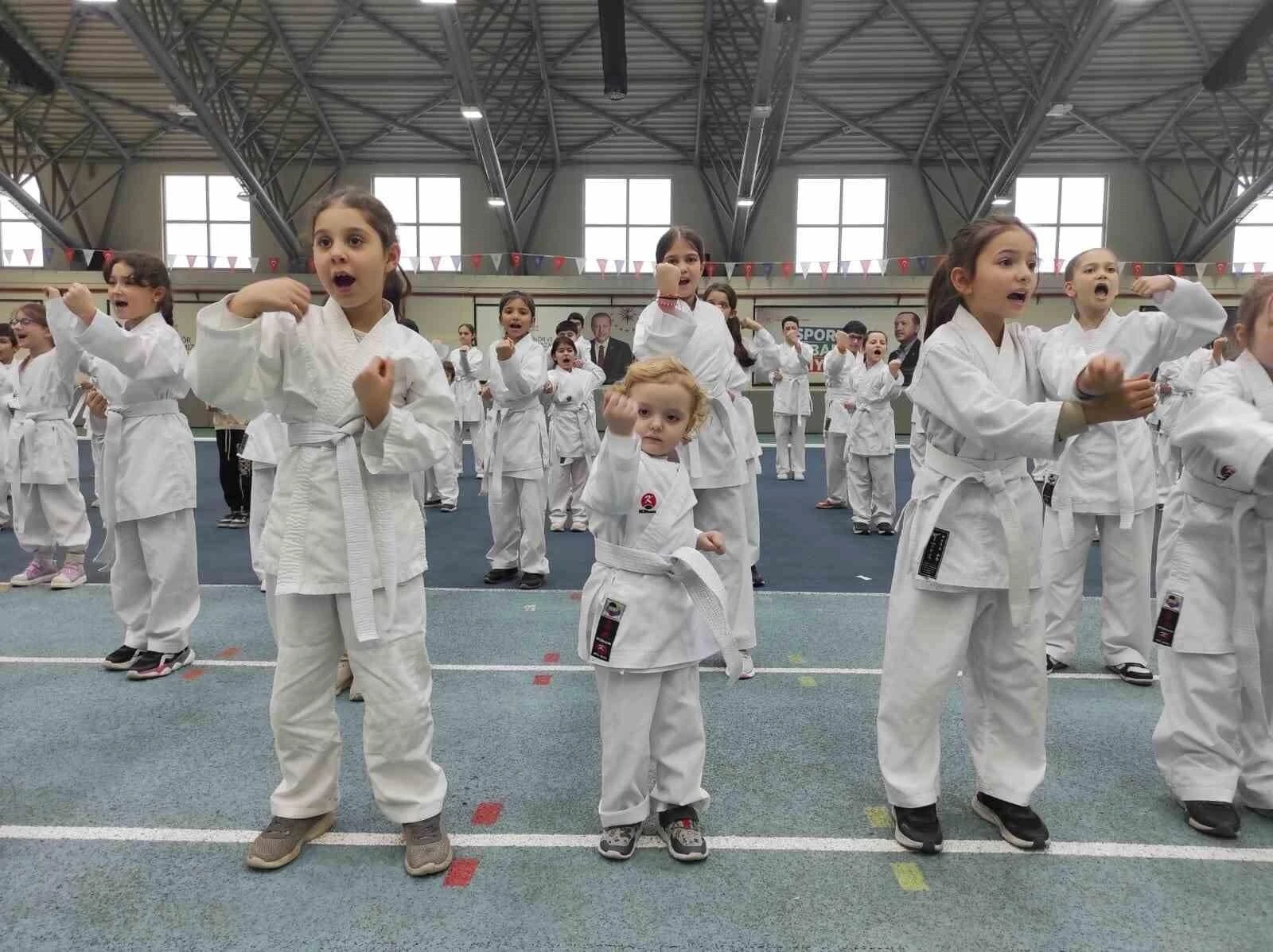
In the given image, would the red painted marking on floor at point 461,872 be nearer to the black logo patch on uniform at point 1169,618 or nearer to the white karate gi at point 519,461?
the black logo patch on uniform at point 1169,618

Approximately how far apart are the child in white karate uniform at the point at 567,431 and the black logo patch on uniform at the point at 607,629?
5050mm

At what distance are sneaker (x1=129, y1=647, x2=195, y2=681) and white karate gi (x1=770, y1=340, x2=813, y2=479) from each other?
7424 millimetres

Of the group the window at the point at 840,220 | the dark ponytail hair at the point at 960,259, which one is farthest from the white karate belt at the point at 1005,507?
the window at the point at 840,220

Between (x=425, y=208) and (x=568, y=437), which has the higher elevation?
(x=425, y=208)

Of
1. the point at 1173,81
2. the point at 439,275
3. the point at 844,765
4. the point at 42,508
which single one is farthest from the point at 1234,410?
the point at 439,275

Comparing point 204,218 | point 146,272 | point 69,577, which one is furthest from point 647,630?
point 204,218

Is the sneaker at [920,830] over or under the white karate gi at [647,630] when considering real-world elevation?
under

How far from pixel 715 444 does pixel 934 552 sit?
1.43 m

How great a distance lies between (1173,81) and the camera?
13828 millimetres

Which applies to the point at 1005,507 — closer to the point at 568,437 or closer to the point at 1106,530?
the point at 1106,530

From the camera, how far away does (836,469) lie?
28.9 ft

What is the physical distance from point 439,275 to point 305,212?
3087mm

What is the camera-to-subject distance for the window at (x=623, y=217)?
17109 mm

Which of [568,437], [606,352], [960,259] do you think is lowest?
[568,437]
